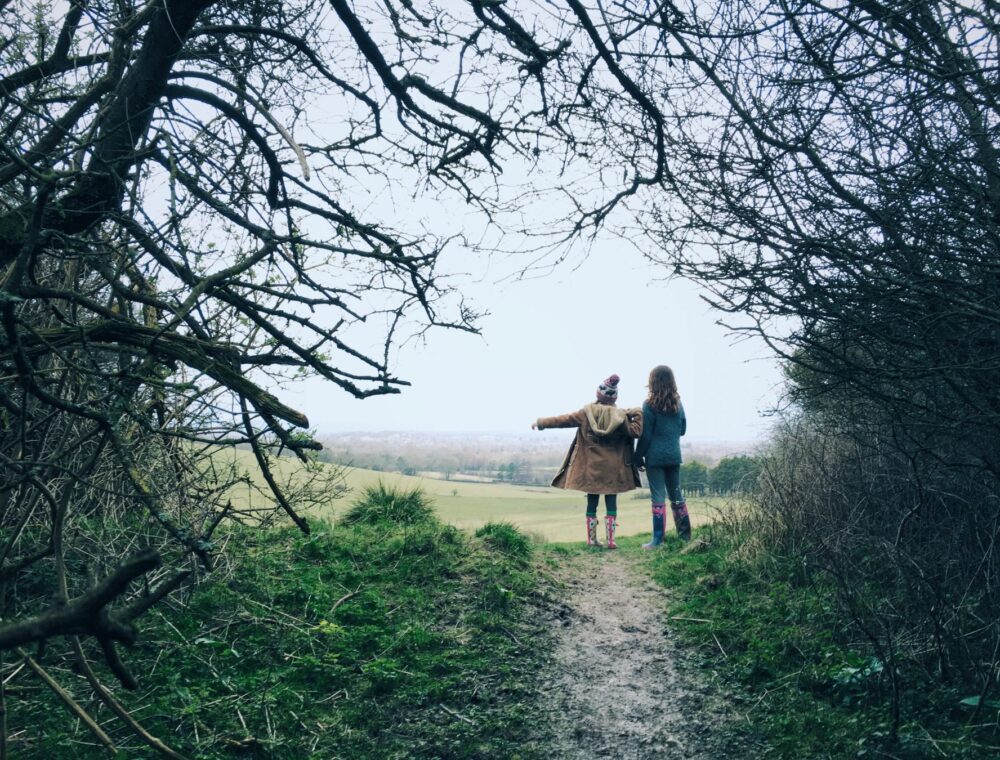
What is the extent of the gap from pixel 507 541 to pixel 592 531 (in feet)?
8.99

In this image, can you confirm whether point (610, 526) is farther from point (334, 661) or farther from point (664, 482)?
point (334, 661)

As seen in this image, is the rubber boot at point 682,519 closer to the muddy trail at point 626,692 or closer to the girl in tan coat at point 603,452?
the girl in tan coat at point 603,452

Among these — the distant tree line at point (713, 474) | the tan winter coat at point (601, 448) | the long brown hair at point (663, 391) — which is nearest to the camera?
the long brown hair at point (663, 391)

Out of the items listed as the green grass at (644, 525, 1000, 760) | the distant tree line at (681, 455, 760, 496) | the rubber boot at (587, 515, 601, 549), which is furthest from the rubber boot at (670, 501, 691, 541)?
the green grass at (644, 525, 1000, 760)

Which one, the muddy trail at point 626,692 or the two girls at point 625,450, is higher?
the two girls at point 625,450

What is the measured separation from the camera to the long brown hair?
1024 centimetres

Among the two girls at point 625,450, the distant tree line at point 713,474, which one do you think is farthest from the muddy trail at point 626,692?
the distant tree line at point 713,474

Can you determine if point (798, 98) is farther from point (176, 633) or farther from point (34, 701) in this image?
point (34, 701)

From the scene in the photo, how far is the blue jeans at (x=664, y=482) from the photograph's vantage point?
10164mm

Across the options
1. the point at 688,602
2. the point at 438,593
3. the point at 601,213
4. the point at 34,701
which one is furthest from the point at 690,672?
the point at 34,701

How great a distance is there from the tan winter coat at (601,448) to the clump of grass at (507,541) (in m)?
2.27

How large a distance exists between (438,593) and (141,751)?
2.97m

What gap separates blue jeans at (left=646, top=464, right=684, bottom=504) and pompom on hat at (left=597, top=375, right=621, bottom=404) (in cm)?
120

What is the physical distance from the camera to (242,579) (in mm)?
6258
